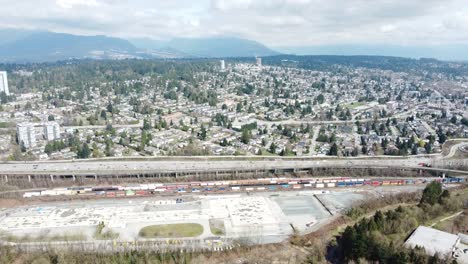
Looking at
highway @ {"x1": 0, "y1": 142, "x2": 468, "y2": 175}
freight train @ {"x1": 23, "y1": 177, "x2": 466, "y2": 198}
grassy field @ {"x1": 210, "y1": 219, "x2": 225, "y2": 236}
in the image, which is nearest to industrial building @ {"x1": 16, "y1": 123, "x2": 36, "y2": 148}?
highway @ {"x1": 0, "y1": 142, "x2": 468, "y2": 175}

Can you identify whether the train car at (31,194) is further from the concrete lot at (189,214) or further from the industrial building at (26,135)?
the industrial building at (26,135)

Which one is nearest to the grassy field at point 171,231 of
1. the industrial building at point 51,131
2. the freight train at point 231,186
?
the freight train at point 231,186

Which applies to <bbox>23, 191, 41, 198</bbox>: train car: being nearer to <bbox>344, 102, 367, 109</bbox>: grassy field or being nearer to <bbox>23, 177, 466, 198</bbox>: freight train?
<bbox>23, 177, 466, 198</bbox>: freight train

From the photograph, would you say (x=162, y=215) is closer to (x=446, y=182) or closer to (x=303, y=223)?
(x=303, y=223)

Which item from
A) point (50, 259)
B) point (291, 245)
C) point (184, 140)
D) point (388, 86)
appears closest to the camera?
point (50, 259)

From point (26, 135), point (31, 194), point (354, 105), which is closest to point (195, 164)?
point (31, 194)

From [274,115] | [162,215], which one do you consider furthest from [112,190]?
[274,115]
